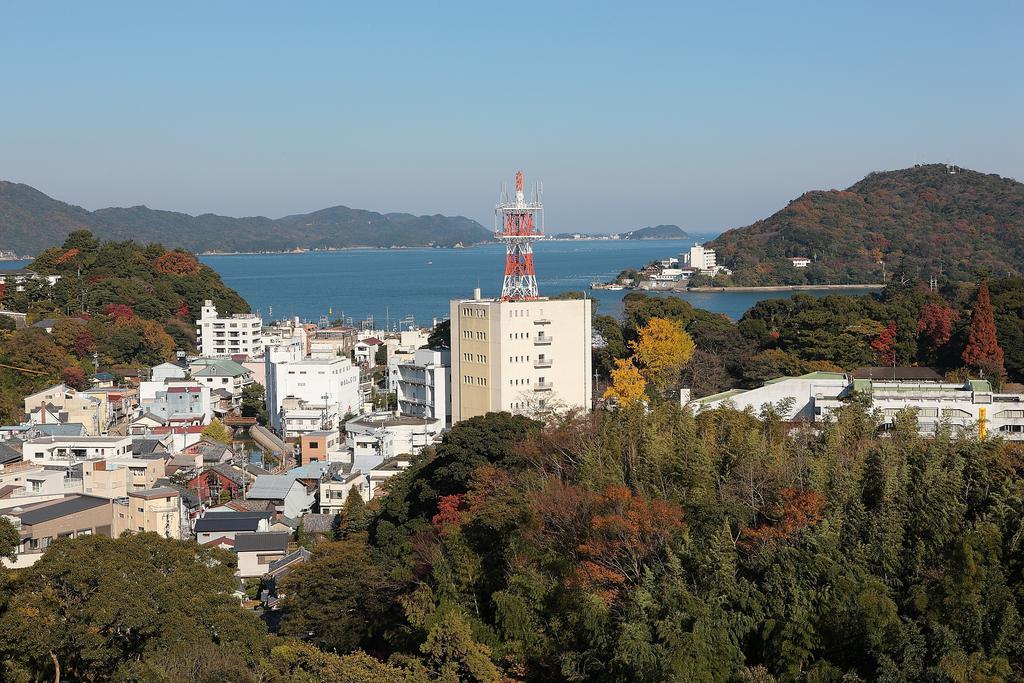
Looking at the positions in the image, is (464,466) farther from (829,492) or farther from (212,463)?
(212,463)

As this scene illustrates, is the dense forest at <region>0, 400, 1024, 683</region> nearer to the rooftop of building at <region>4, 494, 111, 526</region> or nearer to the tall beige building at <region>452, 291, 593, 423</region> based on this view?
the rooftop of building at <region>4, 494, 111, 526</region>

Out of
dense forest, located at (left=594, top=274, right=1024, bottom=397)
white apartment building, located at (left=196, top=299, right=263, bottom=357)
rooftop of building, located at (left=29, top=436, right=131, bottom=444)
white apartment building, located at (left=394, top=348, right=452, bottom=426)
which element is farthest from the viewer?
white apartment building, located at (left=196, top=299, right=263, bottom=357)

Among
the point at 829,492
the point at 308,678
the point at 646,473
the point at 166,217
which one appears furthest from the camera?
the point at 166,217

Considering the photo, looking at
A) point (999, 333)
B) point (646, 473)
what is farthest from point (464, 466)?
point (999, 333)

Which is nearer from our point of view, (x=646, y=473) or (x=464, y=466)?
(x=646, y=473)

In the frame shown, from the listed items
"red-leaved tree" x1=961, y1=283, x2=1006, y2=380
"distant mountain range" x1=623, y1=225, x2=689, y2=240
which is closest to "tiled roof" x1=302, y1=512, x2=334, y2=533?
"red-leaved tree" x1=961, y1=283, x2=1006, y2=380

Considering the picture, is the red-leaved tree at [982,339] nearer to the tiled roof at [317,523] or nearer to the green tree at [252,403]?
the tiled roof at [317,523]

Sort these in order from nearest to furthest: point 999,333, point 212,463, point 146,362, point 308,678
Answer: point 308,678
point 212,463
point 999,333
point 146,362
